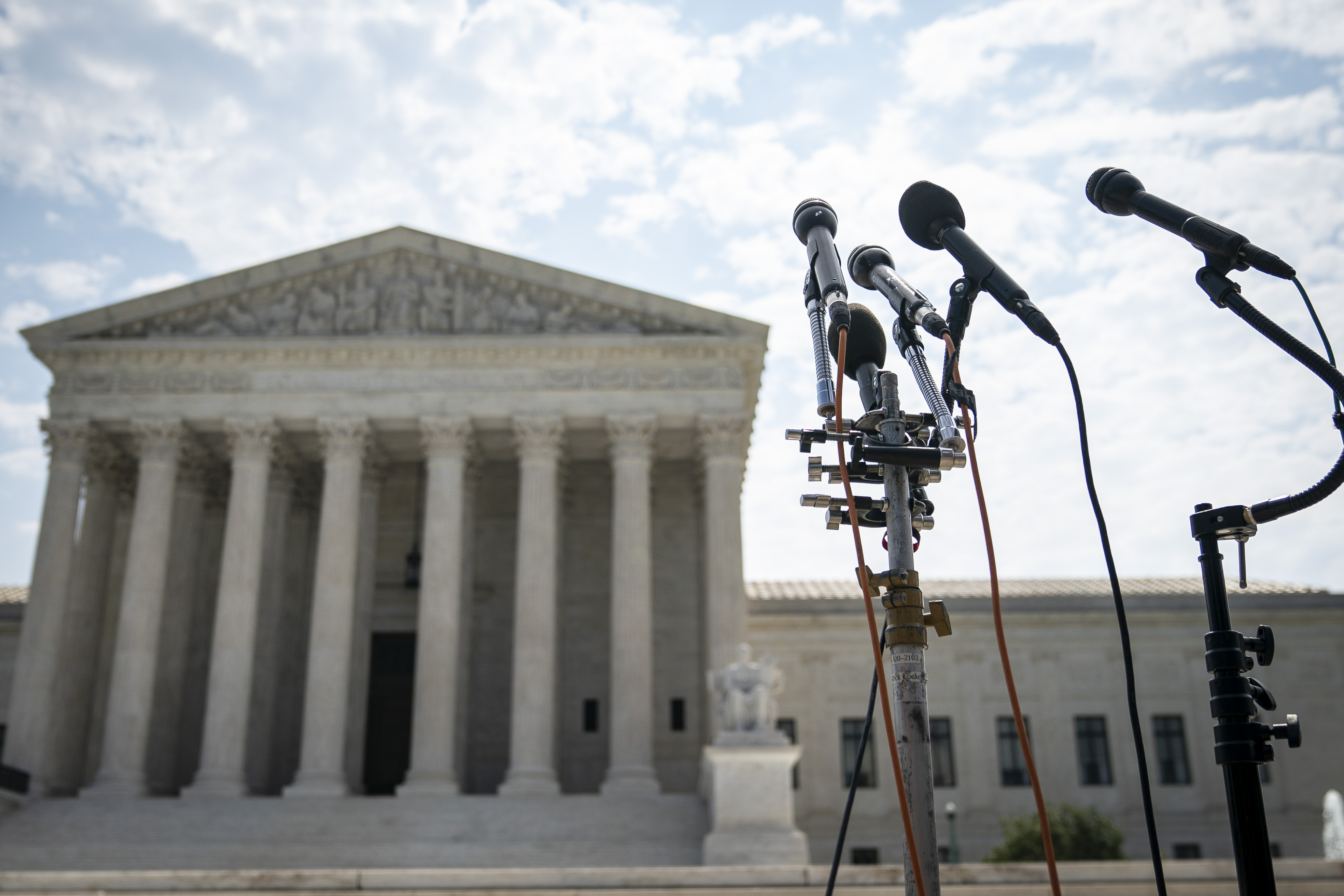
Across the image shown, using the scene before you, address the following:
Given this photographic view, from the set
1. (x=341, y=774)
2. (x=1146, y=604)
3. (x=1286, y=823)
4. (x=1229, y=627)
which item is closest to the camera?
(x=1229, y=627)

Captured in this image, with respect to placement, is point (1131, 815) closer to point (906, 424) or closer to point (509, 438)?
point (509, 438)

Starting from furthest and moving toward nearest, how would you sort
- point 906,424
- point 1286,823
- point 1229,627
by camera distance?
1. point 1286,823
2. point 906,424
3. point 1229,627

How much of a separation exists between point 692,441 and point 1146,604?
1922 cm

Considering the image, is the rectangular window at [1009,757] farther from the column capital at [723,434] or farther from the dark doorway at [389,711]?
the dark doorway at [389,711]

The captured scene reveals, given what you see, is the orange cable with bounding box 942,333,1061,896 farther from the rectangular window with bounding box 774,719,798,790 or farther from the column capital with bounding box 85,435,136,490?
the rectangular window with bounding box 774,719,798,790

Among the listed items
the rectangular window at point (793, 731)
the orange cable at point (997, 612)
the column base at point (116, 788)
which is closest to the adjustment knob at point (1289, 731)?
the orange cable at point (997, 612)

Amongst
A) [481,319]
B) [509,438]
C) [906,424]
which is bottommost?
[906,424]

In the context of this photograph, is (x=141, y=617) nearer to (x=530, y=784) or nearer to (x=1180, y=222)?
(x=530, y=784)

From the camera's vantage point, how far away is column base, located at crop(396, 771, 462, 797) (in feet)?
107

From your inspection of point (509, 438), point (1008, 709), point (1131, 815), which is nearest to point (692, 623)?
point (509, 438)

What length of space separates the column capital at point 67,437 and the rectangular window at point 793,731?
25.0 m

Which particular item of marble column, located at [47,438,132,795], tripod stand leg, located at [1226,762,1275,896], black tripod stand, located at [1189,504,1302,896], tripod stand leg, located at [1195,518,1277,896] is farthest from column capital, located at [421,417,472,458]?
tripod stand leg, located at [1226,762,1275,896]

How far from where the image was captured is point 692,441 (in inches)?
1528

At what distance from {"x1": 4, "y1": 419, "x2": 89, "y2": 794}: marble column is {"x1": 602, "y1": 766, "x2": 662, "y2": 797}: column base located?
53.7 ft
